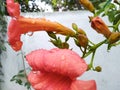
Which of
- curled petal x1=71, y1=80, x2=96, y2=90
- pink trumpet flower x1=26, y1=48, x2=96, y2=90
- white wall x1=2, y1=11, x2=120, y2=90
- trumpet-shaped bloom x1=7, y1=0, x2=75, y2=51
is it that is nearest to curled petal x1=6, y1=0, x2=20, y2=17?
trumpet-shaped bloom x1=7, y1=0, x2=75, y2=51

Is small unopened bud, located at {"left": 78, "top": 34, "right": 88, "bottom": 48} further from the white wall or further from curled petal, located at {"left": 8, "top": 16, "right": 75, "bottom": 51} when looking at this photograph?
the white wall

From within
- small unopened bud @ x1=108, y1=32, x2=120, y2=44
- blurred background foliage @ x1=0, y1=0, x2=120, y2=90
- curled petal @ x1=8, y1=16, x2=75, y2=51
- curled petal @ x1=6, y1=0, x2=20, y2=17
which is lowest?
blurred background foliage @ x1=0, y1=0, x2=120, y2=90

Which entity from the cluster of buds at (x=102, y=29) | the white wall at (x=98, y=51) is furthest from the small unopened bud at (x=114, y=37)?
the white wall at (x=98, y=51)

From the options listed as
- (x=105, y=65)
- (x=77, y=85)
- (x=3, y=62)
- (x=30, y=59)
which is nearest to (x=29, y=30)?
(x=30, y=59)

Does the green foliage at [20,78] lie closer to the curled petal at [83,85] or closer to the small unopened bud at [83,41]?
the small unopened bud at [83,41]

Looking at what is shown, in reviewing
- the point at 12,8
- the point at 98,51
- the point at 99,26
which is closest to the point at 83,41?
the point at 99,26

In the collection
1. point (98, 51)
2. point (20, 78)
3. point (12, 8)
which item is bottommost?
point (20, 78)

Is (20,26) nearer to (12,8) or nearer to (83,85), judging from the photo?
(12,8)
